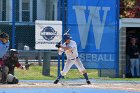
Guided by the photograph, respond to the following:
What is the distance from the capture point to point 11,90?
15664mm

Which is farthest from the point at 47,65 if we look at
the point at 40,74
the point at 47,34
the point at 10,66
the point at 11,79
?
the point at 11,79

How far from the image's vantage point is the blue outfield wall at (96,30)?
73.4 ft

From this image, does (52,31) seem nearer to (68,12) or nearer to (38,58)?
(68,12)

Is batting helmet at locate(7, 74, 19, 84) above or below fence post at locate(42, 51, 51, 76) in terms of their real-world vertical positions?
below

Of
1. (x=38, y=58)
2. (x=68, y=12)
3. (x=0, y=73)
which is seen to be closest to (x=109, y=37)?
(x=68, y=12)

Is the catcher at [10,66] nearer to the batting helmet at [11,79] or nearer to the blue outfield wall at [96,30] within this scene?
the batting helmet at [11,79]

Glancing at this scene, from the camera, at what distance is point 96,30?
22.5 metres

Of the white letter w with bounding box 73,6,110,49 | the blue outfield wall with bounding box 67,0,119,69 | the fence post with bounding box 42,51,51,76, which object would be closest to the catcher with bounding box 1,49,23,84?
the fence post with bounding box 42,51,51,76

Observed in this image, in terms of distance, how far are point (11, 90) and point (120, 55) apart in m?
8.17

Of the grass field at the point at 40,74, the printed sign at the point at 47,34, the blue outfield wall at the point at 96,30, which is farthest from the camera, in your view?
the blue outfield wall at the point at 96,30

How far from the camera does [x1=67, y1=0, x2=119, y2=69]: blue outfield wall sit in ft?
73.4

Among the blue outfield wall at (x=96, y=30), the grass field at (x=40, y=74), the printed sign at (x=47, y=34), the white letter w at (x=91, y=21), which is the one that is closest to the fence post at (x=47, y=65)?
the grass field at (x=40, y=74)

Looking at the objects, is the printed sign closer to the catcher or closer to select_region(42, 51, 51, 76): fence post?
select_region(42, 51, 51, 76): fence post

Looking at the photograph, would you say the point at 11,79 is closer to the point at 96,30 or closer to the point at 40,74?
the point at 40,74
